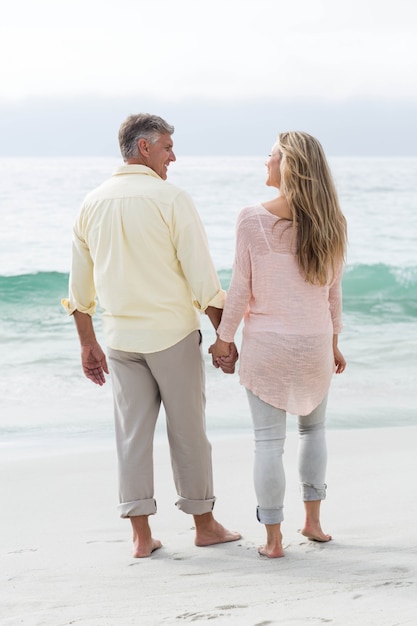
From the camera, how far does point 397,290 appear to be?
1404cm

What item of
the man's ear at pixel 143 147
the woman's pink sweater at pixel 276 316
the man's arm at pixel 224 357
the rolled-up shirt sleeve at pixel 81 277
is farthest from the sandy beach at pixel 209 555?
the man's ear at pixel 143 147

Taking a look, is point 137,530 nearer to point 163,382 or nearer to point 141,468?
point 141,468

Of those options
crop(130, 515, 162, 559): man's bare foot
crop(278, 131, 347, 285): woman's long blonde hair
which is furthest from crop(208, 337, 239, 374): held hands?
crop(130, 515, 162, 559): man's bare foot

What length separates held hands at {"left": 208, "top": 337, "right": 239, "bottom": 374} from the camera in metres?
3.11

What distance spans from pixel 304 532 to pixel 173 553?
18.5 inches

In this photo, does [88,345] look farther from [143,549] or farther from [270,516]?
[270,516]

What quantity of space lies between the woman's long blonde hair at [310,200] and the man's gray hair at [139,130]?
1.40ft

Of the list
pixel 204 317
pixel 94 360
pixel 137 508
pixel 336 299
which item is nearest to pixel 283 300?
pixel 336 299

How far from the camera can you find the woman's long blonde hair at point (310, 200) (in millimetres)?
2900

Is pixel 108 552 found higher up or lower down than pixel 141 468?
lower down

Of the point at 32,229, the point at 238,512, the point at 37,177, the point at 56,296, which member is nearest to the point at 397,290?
the point at 56,296

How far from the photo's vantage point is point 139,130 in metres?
3.11

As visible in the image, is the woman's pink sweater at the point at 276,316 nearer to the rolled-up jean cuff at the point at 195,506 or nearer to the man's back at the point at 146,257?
the man's back at the point at 146,257

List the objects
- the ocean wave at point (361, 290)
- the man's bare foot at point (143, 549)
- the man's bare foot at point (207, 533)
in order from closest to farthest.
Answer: the man's bare foot at point (143, 549)
the man's bare foot at point (207, 533)
the ocean wave at point (361, 290)
